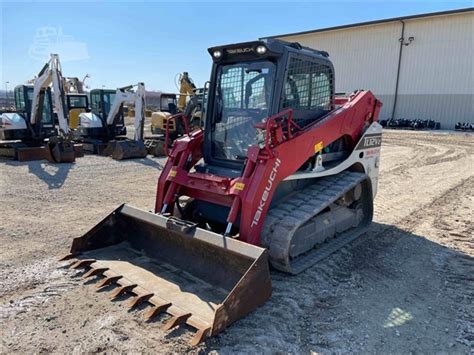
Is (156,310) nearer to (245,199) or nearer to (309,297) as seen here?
(245,199)

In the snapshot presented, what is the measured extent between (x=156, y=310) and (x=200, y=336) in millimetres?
562

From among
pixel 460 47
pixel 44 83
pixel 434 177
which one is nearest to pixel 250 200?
pixel 434 177

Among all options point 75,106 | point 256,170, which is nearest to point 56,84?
point 75,106

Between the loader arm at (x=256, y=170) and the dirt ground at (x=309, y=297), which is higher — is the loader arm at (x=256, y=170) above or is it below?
above

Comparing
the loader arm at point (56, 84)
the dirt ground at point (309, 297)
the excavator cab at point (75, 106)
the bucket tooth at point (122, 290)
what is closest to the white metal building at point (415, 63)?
the excavator cab at point (75, 106)

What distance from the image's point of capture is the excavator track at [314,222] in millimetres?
3947

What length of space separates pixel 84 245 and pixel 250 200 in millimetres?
2060

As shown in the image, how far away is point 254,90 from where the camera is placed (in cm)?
470

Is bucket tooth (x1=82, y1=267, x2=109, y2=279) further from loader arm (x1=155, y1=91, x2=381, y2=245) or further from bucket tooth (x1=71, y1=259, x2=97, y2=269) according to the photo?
loader arm (x1=155, y1=91, x2=381, y2=245)

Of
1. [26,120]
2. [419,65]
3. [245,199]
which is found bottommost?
[245,199]

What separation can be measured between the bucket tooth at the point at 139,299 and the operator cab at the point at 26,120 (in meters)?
11.8

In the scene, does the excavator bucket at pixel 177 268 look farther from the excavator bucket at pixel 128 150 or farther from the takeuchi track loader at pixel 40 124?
the excavator bucket at pixel 128 150

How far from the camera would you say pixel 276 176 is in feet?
13.5

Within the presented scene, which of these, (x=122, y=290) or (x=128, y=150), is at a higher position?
(x=128, y=150)
